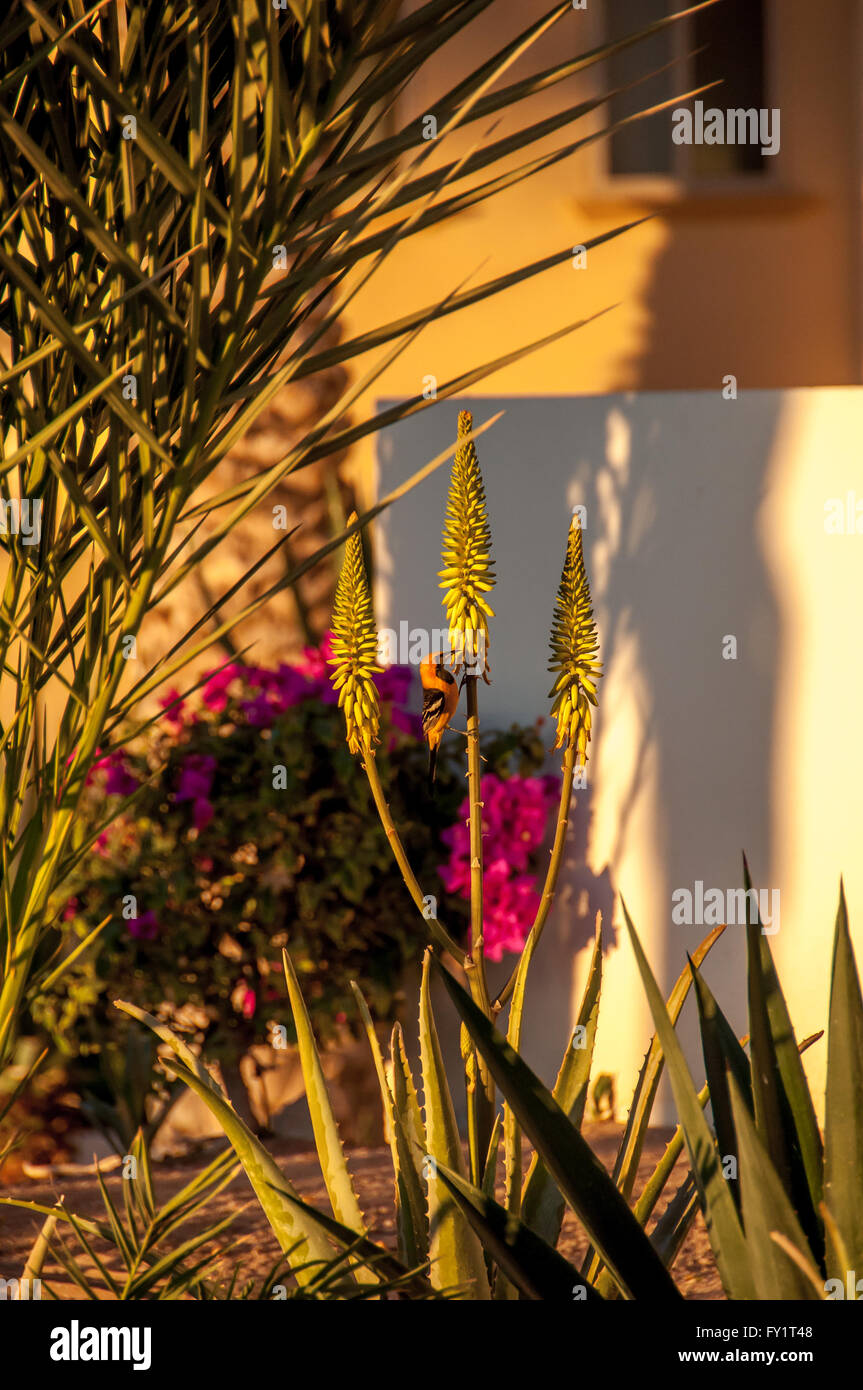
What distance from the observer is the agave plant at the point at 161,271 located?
110 centimetres

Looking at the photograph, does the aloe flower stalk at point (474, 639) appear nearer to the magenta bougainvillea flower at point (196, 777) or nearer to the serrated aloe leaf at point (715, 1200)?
the serrated aloe leaf at point (715, 1200)

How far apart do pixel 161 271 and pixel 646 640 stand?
3.27 meters

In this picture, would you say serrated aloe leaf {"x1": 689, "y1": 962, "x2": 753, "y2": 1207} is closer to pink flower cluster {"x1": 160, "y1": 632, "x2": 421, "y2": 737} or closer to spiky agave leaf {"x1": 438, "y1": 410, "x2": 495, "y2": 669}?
spiky agave leaf {"x1": 438, "y1": 410, "x2": 495, "y2": 669}

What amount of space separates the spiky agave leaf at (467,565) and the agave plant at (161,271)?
1.34 feet

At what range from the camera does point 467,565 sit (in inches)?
65.4

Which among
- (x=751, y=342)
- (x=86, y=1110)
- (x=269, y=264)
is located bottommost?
(x=86, y=1110)

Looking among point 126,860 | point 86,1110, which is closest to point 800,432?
point 126,860

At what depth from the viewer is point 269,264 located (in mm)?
1150

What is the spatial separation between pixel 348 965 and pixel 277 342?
2975 mm

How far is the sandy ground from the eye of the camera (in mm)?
2793

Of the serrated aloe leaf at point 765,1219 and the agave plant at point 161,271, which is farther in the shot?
the serrated aloe leaf at point 765,1219

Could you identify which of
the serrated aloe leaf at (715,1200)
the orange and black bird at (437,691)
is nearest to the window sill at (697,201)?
the orange and black bird at (437,691)

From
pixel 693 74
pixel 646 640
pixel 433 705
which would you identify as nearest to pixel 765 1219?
pixel 433 705

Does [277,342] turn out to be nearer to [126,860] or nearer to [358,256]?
[358,256]
